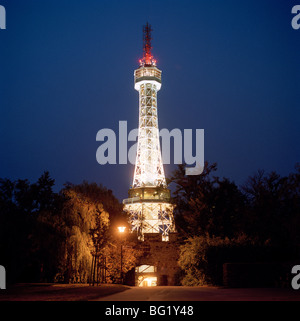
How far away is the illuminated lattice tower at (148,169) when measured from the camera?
178 ft

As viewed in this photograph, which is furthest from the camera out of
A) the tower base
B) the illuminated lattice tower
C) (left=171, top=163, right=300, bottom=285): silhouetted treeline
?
the illuminated lattice tower

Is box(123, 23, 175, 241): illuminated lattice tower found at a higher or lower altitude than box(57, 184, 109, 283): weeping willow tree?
higher

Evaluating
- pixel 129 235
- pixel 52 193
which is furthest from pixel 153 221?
pixel 52 193

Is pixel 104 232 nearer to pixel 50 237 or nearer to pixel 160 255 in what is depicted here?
pixel 50 237

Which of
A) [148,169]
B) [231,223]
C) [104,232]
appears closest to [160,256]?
[231,223]

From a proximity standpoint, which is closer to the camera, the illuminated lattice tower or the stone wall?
the stone wall

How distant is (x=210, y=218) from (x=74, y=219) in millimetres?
8130

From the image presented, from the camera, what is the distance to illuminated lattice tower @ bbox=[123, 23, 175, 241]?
178 ft

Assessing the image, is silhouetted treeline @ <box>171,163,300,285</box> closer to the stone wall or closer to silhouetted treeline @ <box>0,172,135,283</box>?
the stone wall

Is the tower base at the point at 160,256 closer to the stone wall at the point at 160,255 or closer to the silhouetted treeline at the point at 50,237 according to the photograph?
the stone wall at the point at 160,255

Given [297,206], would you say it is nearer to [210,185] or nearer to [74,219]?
[210,185]

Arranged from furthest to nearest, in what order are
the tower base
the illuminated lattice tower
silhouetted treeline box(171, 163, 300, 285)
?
the illuminated lattice tower, the tower base, silhouetted treeline box(171, 163, 300, 285)

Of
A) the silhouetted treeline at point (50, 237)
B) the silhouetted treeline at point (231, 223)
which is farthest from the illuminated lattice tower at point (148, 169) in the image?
the silhouetted treeline at point (50, 237)

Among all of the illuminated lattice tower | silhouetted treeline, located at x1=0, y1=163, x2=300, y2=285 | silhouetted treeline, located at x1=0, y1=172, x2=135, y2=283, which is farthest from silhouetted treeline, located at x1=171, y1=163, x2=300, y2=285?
the illuminated lattice tower
